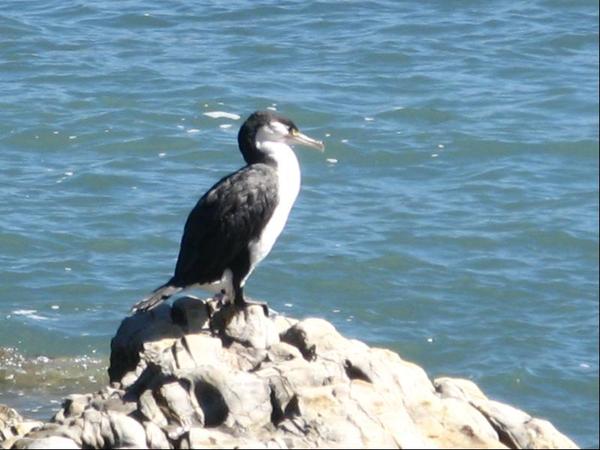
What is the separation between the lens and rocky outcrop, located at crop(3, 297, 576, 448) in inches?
280

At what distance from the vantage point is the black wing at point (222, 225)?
8.91 m

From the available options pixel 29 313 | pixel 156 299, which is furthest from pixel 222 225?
pixel 29 313

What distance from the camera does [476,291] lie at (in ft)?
40.9

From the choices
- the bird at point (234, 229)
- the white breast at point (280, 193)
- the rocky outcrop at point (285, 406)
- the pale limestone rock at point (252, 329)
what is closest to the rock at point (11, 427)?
the rocky outcrop at point (285, 406)

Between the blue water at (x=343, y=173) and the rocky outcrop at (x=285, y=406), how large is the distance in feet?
8.26

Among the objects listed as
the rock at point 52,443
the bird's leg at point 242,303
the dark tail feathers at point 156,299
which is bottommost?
the rock at point 52,443

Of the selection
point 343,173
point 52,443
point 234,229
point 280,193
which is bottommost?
point 343,173

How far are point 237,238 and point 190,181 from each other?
19.6 ft

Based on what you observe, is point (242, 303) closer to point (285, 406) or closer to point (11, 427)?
point (11, 427)

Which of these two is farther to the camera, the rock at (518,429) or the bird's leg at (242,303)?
the bird's leg at (242,303)

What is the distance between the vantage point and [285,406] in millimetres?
7312

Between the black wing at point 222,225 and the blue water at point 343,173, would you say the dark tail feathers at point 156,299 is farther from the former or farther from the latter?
the blue water at point 343,173

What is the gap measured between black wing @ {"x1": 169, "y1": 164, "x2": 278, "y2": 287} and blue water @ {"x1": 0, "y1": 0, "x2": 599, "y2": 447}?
2.10 metres

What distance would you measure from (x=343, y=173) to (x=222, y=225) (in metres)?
6.18
